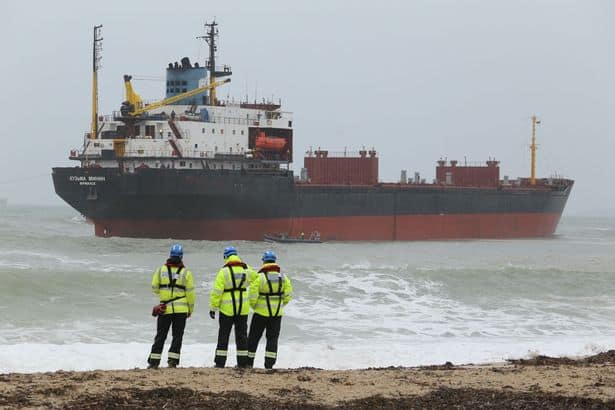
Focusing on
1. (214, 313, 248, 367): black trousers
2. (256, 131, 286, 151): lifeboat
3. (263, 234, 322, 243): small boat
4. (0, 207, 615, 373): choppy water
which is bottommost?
(0, 207, 615, 373): choppy water

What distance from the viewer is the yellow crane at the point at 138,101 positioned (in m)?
35.6

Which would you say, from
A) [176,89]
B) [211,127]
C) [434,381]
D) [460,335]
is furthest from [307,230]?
[434,381]

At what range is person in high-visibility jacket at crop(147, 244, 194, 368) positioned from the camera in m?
9.29

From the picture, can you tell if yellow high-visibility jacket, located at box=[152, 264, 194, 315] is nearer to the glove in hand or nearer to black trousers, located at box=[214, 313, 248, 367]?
the glove in hand

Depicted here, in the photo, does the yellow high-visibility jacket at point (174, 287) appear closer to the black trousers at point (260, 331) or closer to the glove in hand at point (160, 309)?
the glove in hand at point (160, 309)

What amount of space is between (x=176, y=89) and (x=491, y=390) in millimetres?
32011

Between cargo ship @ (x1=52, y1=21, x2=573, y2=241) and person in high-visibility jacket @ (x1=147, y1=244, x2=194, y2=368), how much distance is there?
78.1 ft

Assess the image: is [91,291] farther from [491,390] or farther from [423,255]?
[423,255]

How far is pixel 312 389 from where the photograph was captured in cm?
825

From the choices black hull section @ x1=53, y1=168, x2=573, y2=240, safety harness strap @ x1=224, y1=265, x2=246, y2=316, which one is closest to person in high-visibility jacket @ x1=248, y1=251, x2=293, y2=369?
safety harness strap @ x1=224, y1=265, x2=246, y2=316

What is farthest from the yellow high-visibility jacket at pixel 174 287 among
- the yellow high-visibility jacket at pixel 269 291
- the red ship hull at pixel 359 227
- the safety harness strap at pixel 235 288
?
the red ship hull at pixel 359 227

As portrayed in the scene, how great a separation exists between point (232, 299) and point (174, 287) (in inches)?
21.7

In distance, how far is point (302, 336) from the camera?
1497 centimetres

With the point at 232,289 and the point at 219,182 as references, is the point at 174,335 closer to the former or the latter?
the point at 232,289
